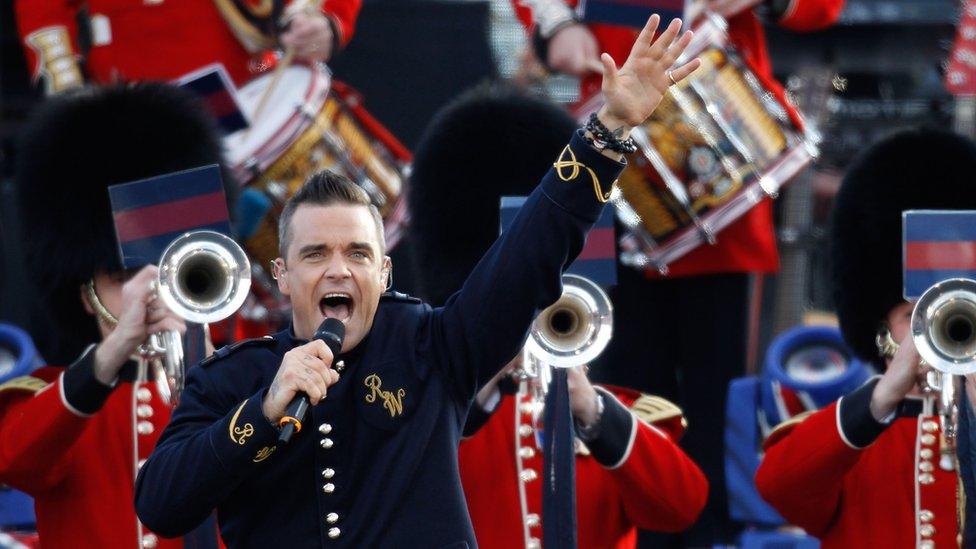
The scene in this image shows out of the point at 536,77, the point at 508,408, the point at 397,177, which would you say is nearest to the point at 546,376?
the point at 508,408

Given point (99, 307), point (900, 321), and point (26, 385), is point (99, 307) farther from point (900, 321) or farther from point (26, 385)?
point (900, 321)

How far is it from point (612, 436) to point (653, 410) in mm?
421

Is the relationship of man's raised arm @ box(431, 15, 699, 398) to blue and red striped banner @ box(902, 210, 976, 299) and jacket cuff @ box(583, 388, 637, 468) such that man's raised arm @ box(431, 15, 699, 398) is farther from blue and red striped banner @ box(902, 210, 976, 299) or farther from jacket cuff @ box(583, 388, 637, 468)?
blue and red striped banner @ box(902, 210, 976, 299)

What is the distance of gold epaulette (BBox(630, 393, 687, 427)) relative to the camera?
4.68m

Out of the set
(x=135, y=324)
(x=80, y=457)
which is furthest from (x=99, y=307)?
(x=135, y=324)

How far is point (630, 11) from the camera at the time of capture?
5066 mm

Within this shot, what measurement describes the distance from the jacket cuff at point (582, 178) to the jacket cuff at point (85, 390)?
1436mm

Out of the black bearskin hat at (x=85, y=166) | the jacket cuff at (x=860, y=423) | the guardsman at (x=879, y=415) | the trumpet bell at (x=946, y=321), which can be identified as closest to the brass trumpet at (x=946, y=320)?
Answer: the trumpet bell at (x=946, y=321)

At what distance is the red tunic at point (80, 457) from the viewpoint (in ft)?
14.4

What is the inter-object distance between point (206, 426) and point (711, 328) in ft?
7.46

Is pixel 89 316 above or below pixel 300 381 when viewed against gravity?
below

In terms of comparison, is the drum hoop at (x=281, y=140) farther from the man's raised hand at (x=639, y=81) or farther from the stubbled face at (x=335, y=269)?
the man's raised hand at (x=639, y=81)

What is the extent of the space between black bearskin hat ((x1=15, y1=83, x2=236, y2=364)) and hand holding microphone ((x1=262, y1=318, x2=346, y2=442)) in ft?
5.64

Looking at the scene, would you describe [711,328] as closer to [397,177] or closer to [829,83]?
[397,177]
